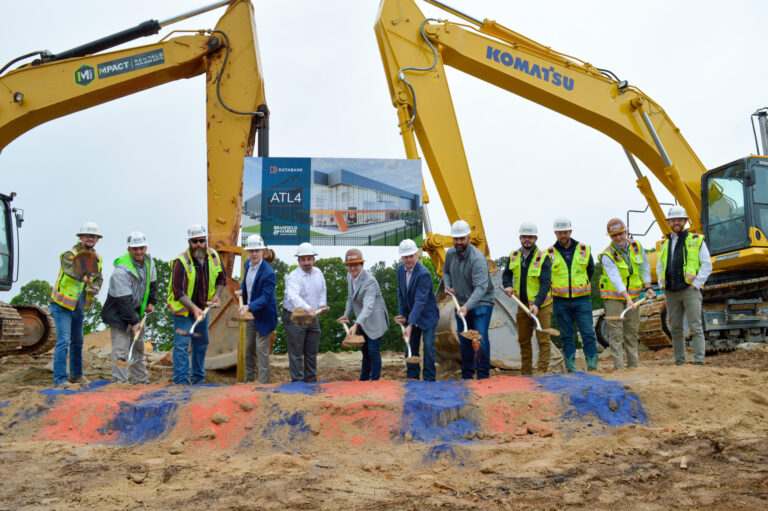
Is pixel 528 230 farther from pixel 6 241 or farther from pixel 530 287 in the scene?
pixel 6 241

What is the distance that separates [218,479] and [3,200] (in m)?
8.46

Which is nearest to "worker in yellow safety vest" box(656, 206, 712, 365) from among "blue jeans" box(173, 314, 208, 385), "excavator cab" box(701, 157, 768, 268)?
"excavator cab" box(701, 157, 768, 268)

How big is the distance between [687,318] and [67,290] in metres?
6.75

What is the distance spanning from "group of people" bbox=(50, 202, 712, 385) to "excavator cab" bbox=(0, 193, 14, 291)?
389 centimetres

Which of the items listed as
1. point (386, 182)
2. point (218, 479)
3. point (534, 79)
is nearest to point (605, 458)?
point (218, 479)

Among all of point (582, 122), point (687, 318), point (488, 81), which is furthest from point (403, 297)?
point (582, 122)

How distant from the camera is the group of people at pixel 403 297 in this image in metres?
7.06

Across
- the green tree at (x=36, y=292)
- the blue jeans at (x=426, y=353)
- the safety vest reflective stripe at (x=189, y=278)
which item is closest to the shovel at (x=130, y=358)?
the safety vest reflective stripe at (x=189, y=278)

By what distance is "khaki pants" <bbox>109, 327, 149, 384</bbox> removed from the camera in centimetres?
714

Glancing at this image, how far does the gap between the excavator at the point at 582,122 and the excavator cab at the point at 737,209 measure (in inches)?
0.6

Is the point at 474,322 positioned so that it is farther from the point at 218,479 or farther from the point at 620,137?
the point at 620,137

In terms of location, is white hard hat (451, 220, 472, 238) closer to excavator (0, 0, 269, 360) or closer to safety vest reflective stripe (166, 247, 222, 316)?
safety vest reflective stripe (166, 247, 222, 316)

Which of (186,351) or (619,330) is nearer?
(186,351)

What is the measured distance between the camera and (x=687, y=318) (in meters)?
7.39
